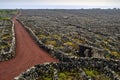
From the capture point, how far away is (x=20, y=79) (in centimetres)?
3020

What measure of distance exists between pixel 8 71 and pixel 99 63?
14.5 meters

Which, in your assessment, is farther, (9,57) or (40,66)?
(9,57)

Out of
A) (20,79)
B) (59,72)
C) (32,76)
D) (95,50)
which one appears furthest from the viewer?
(95,50)

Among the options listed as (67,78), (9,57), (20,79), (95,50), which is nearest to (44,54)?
(9,57)

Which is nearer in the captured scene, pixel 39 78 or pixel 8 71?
pixel 39 78

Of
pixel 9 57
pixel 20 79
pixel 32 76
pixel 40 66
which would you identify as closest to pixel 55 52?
pixel 9 57

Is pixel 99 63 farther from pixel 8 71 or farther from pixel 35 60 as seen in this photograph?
pixel 8 71

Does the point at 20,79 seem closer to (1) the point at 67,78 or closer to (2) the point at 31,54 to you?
(1) the point at 67,78

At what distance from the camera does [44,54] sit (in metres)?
51.2

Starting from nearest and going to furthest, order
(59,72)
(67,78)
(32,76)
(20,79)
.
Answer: (20,79), (32,76), (67,78), (59,72)

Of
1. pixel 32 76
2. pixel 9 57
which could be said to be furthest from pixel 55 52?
pixel 32 76

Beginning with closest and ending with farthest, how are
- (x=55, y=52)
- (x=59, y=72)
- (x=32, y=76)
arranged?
1. (x=32, y=76)
2. (x=59, y=72)
3. (x=55, y=52)

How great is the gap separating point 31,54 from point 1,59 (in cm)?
739

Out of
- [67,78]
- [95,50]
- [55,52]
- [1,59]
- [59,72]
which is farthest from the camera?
[95,50]
